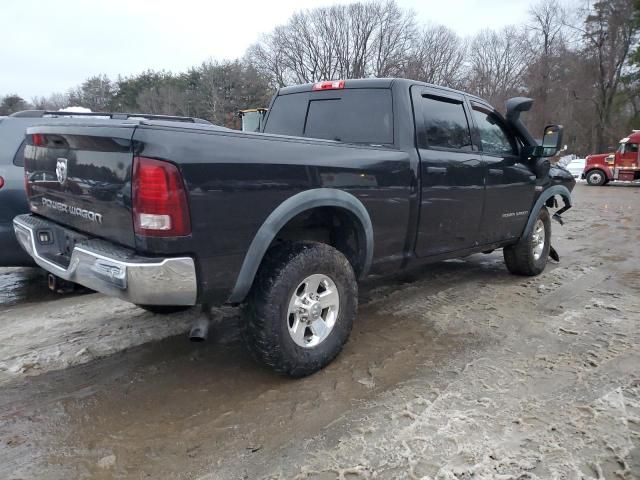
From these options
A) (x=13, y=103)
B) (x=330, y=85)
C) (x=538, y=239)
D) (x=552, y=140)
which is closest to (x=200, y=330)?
(x=330, y=85)

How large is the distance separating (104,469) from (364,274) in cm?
197

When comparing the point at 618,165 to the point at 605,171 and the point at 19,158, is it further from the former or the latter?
the point at 19,158

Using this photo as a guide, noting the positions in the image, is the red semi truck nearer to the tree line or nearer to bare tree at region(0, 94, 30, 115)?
the tree line

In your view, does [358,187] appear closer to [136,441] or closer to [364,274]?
[364,274]

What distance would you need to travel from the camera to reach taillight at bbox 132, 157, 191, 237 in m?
2.30

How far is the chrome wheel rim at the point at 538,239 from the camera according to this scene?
5469 millimetres

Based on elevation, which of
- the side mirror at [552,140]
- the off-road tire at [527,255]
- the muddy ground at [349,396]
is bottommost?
the muddy ground at [349,396]

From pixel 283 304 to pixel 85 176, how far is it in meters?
1.31

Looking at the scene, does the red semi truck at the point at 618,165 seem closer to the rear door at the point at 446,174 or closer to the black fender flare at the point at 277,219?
the rear door at the point at 446,174

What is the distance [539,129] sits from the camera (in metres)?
43.2

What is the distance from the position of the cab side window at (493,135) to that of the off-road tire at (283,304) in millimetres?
2315

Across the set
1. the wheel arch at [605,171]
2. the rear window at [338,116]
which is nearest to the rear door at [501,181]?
the rear window at [338,116]

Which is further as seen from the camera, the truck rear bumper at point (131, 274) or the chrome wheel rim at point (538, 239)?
the chrome wheel rim at point (538, 239)

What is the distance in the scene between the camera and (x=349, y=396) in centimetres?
281
